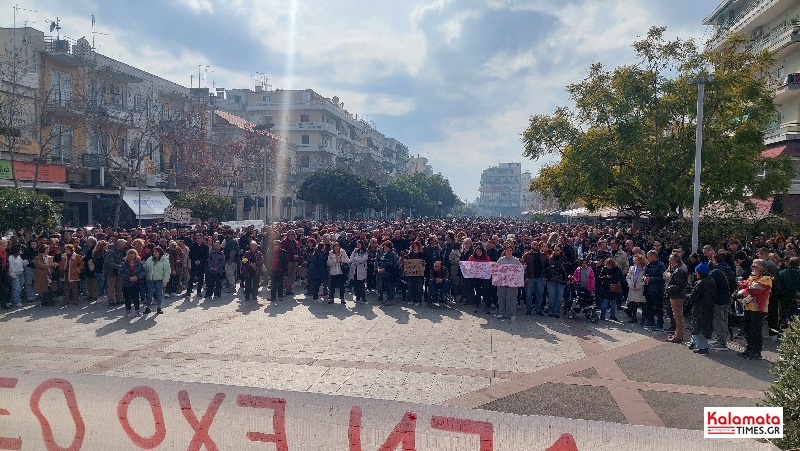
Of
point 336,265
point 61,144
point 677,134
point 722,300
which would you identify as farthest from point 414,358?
point 61,144

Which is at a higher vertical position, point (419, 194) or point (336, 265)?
point (419, 194)

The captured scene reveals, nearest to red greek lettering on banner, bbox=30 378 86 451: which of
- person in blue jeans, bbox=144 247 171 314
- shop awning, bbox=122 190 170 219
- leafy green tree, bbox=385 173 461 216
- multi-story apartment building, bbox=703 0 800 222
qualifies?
person in blue jeans, bbox=144 247 171 314

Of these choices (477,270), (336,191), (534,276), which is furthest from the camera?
(336,191)

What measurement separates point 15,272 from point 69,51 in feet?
70.7

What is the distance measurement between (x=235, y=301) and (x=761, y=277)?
11372 mm

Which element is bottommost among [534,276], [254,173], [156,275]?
[156,275]

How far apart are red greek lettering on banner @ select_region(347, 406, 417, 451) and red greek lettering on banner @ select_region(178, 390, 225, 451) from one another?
1.07 meters

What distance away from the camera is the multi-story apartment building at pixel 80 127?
1008 inches

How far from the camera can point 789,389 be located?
4.03 m

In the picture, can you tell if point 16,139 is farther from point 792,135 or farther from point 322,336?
point 792,135

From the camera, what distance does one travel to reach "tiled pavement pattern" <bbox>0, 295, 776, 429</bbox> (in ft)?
23.2

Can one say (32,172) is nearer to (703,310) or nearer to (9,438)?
(9,438)

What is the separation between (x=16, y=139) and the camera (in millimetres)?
24875

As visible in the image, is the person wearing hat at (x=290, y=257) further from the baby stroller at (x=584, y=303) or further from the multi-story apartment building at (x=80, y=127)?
the multi-story apartment building at (x=80, y=127)
